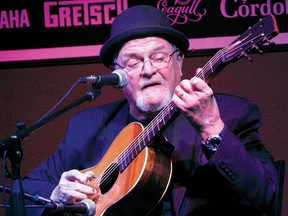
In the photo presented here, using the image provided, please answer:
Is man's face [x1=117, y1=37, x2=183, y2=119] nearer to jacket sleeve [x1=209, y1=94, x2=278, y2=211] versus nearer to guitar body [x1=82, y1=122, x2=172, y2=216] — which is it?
guitar body [x1=82, y1=122, x2=172, y2=216]

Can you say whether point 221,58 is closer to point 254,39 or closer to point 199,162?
point 254,39

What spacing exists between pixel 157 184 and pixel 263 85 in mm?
1736

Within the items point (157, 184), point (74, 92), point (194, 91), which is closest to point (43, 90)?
point (74, 92)

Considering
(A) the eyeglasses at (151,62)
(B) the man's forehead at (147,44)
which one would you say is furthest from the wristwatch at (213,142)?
(B) the man's forehead at (147,44)

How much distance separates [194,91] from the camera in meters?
2.39

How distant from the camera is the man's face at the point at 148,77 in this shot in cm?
298

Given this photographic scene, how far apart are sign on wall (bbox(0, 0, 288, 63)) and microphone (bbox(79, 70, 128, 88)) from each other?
164 centimetres

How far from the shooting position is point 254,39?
7.72ft

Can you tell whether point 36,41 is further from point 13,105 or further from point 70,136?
point 70,136

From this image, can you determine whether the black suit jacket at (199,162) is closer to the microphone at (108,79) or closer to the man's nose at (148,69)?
the man's nose at (148,69)

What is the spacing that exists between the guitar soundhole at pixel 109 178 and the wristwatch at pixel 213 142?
1.73 ft

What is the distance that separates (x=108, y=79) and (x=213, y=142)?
490 millimetres

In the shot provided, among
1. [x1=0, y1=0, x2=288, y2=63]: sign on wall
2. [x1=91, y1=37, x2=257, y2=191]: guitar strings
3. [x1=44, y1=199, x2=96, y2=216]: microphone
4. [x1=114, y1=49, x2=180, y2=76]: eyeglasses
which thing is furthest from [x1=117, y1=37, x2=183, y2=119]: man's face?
[x1=0, y1=0, x2=288, y2=63]: sign on wall

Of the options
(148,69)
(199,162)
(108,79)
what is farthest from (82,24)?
(199,162)
